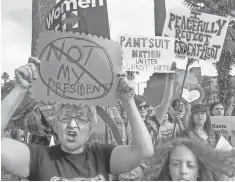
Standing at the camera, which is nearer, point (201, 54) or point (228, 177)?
point (228, 177)

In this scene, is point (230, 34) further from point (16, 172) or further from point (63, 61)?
point (16, 172)

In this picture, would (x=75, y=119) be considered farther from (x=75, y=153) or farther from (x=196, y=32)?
(x=196, y=32)

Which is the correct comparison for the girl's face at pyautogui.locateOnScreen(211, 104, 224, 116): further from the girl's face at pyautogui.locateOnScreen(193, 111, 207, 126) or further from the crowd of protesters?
the crowd of protesters

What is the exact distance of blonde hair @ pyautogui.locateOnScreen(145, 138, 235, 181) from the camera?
1.79m

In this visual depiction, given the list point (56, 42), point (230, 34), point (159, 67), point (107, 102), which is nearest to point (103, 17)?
point (159, 67)

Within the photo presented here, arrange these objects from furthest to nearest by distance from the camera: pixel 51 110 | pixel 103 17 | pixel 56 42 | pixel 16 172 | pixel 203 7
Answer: pixel 203 7 < pixel 51 110 < pixel 103 17 < pixel 56 42 < pixel 16 172

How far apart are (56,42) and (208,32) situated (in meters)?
1.75

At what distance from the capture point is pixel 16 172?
1.73 metres

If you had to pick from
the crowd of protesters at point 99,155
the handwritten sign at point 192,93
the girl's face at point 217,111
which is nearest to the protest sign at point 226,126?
the girl's face at point 217,111

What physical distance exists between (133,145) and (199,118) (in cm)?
131

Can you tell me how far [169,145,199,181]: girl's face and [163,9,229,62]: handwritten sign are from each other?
1667 millimetres

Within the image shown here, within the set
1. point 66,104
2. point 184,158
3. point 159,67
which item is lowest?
point 184,158

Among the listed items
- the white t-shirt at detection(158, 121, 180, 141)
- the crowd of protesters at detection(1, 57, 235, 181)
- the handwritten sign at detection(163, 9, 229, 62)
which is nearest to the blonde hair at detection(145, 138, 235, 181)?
the crowd of protesters at detection(1, 57, 235, 181)

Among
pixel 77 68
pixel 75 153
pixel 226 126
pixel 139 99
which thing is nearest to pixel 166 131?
pixel 139 99
